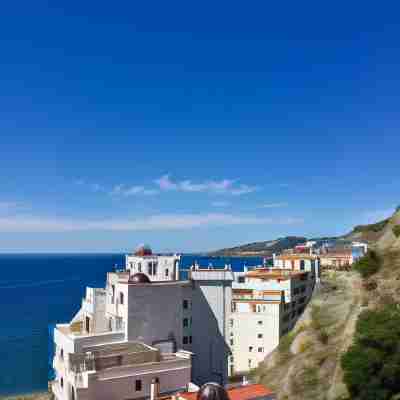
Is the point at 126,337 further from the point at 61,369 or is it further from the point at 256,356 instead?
the point at 256,356

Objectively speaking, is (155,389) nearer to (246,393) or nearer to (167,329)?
(246,393)

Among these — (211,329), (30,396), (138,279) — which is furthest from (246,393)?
(30,396)

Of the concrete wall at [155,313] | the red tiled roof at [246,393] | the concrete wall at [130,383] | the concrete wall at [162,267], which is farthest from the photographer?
the concrete wall at [162,267]

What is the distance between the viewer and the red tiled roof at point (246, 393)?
30.7 meters

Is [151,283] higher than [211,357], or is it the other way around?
[151,283]

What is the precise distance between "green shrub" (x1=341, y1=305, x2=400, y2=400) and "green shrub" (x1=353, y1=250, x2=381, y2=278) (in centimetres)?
814

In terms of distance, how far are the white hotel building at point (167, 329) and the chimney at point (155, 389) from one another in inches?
4.8

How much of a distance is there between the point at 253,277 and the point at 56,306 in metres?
96.1

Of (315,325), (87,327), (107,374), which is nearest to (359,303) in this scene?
(315,325)

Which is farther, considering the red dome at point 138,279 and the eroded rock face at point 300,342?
the red dome at point 138,279

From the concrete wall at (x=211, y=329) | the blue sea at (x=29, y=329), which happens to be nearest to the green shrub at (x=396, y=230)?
the concrete wall at (x=211, y=329)

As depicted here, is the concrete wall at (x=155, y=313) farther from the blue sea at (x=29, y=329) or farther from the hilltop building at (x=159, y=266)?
the blue sea at (x=29, y=329)

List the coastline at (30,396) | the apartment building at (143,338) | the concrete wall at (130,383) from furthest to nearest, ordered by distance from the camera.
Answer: the coastline at (30,396) → the apartment building at (143,338) → the concrete wall at (130,383)

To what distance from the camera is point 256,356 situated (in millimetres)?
53531
